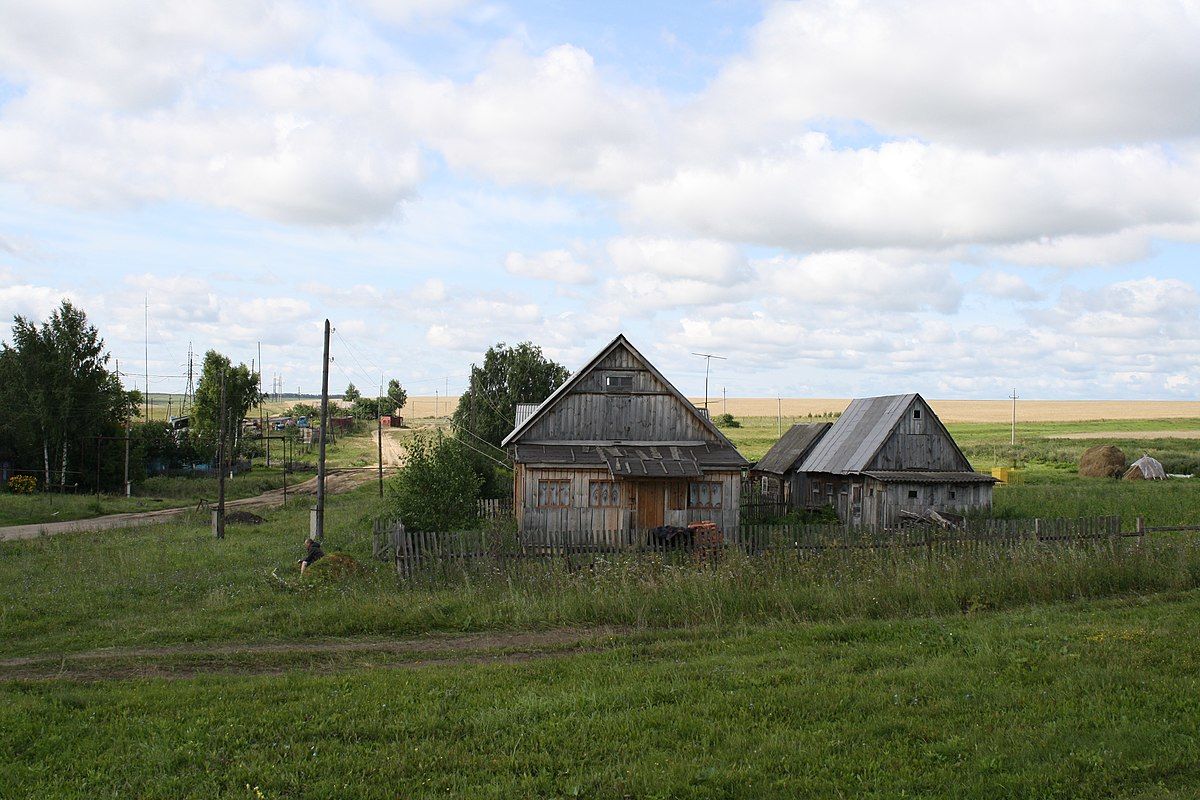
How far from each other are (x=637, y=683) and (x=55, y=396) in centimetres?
5254

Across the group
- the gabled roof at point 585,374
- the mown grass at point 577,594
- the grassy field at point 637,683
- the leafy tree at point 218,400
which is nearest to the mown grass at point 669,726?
the grassy field at point 637,683

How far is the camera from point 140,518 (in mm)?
39625

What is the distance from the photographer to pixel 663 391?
29250 millimetres

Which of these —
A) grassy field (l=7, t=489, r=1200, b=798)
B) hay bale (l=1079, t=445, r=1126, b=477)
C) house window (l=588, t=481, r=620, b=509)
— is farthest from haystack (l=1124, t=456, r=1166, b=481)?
grassy field (l=7, t=489, r=1200, b=798)

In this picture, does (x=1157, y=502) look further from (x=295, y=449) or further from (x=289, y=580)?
(x=295, y=449)

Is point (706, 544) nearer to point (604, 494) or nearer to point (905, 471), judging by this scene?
point (604, 494)

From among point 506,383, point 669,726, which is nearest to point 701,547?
point 669,726

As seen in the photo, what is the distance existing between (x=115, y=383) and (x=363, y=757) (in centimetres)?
5711

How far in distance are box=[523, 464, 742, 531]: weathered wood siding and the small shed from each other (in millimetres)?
12013

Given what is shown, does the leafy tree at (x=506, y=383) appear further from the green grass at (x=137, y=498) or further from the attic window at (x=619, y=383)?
the attic window at (x=619, y=383)

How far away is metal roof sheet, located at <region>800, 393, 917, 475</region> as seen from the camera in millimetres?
33062

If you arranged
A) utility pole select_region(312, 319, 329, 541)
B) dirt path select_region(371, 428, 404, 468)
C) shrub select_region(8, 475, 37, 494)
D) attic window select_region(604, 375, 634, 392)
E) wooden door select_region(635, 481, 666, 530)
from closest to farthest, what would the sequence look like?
utility pole select_region(312, 319, 329, 541) < wooden door select_region(635, 481, 666, 530) < attic window select_region(604, 375, 634, 392) < shrub select_region(8, 475, 37, 494) < dirt path select_region(371, 428, 404, 468)

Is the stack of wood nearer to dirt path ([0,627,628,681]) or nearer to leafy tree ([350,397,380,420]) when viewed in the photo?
dirt path ([0,627,628,681])

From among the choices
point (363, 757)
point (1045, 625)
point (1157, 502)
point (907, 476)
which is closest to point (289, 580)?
point (363, 757)
